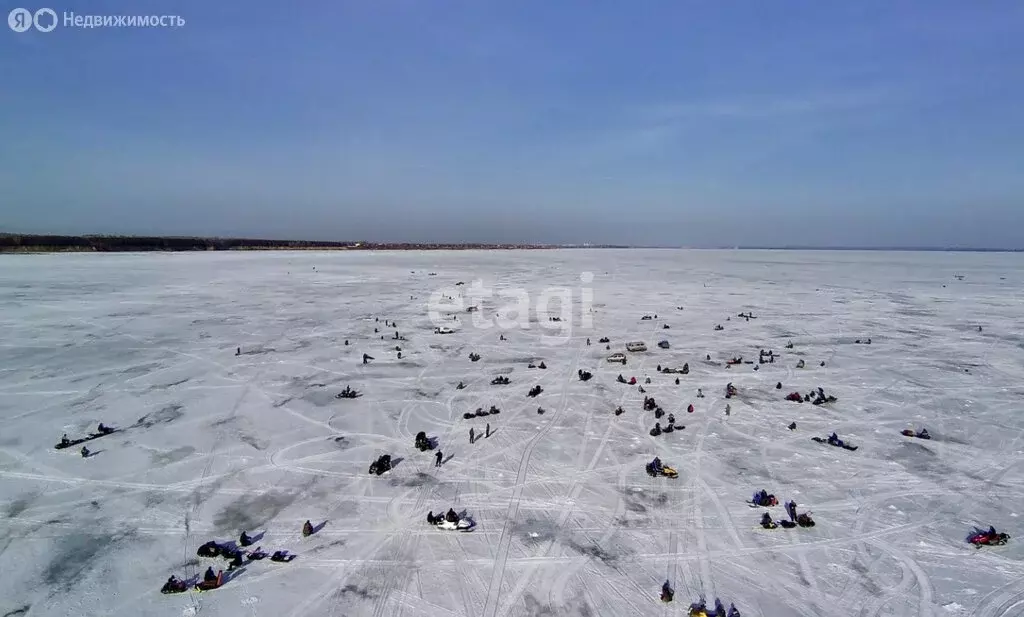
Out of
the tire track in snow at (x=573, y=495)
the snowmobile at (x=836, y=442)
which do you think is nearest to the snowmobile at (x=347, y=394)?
the tire track in snow at (x=573, y=495)

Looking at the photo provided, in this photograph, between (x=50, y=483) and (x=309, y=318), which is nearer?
(x=50, y=483)

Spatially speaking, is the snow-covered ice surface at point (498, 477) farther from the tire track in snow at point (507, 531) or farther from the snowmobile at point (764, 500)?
the snowmobile at point (764, 500)

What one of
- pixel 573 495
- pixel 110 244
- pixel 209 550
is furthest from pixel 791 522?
pixel 110 244

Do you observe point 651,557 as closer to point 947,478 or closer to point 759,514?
point 759,514

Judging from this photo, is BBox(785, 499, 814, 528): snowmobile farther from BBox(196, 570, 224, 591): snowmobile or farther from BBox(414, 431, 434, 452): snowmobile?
BBox(196, 570, 224, 591): snowmobile

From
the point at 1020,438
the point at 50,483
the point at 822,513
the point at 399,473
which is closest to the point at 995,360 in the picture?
the point at 1020,438

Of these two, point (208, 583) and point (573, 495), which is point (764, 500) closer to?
point (573, 495)

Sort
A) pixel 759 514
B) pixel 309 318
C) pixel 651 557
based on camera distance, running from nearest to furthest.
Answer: pixel 651 557 → pixel 759 514 → pixel 309 318
